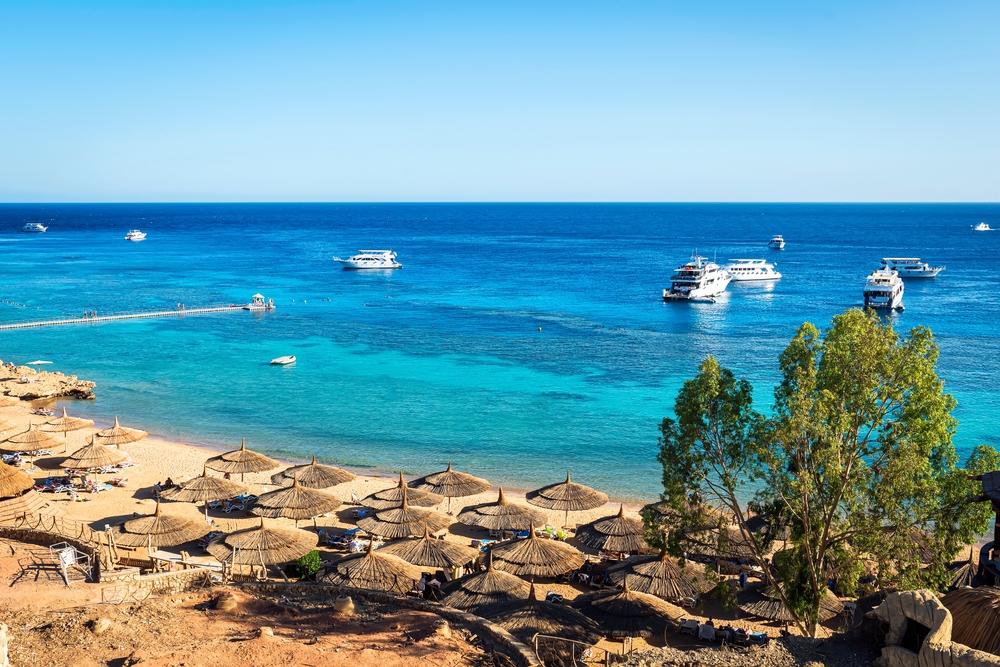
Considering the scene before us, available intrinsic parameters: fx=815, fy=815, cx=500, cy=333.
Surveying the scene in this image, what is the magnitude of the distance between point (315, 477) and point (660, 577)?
1306cm

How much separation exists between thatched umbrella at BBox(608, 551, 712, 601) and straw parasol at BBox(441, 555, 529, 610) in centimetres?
288

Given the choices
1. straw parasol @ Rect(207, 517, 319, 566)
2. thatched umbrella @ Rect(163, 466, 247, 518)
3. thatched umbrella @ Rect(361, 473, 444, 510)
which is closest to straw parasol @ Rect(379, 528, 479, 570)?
straw parasol @ Rect(207, 517, 319, 566)

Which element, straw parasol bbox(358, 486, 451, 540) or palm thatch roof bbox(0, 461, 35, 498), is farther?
straw parasol bbox(358, 486, 451, 540)

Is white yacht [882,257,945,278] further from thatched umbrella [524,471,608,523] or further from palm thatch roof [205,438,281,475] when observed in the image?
palm thatch roof [205,438,281,475]

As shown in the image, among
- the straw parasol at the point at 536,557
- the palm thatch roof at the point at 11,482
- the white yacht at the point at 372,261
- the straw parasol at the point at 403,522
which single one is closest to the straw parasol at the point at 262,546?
the straw parasol at the point at 403,522

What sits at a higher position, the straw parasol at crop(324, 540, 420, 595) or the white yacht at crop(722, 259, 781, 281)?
the white yacht at crop(722, 259, 781, 281)

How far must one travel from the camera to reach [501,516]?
1040 inches

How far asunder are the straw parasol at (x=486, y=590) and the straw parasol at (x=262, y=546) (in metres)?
5.10

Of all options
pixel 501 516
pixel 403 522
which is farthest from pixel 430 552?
pixel 501 516

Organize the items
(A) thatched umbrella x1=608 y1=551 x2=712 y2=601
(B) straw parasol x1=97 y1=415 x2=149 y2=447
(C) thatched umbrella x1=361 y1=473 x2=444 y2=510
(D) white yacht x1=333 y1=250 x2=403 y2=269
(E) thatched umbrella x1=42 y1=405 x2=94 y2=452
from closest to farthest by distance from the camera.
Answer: (A) thatched umbrella x1=608 y1=551 x2=712 y2=601 < (C) thatched umbrella x1=361 y1=473 x2=444 y2=510 < (B) straw parasol x1=97 y1=415 x2=149 y2=447 < (E) thatched umbrella x1=42 y1=405 x2=94 y2=452 < (D) white yacht x1=333 y1=250 x2=403 y2=269

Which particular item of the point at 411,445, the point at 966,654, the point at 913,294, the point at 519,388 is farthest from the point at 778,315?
the point at 966,654

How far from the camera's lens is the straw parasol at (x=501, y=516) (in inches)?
1026

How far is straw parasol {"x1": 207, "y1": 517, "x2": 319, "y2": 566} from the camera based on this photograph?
887 inches

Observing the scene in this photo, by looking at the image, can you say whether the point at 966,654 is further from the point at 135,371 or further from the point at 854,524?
the point at 135,371
